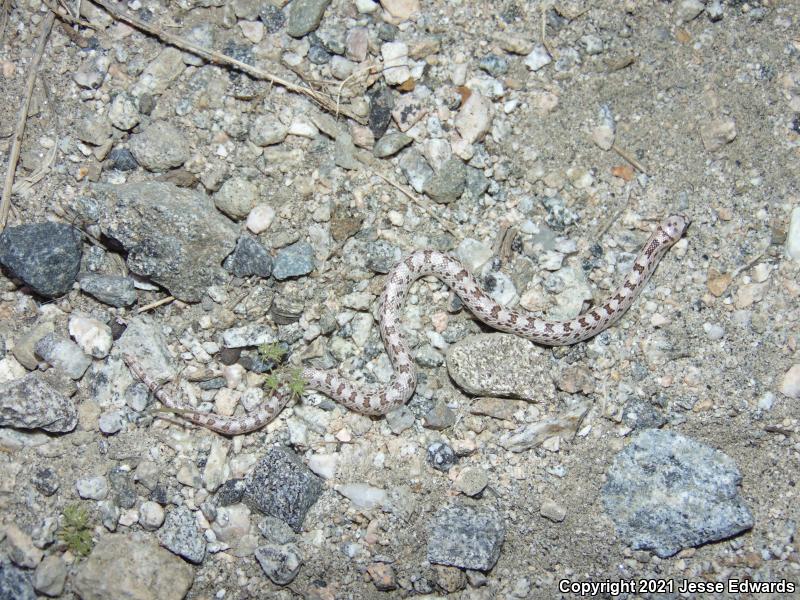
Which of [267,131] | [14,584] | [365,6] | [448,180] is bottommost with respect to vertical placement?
[14,584]

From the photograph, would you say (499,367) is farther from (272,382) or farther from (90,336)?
(90,336)

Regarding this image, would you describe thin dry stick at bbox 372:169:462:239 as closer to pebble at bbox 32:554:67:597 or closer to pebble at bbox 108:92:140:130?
pebble at bbox 108:92:140:130

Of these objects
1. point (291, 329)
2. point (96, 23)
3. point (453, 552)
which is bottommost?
point (453, 552)

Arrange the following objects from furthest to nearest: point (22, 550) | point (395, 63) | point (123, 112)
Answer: point (395, 63)
point (123, 112)
point (22, 550)

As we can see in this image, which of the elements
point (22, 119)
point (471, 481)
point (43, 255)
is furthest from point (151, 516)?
point (22, 119)

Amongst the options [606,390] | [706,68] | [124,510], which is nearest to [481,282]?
[606,390]

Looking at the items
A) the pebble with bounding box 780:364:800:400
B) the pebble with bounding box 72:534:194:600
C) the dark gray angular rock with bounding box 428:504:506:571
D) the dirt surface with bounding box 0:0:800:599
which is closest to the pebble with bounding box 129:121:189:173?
the dirt surface with bounding box 0:0:800:599

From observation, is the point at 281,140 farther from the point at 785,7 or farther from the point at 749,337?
the point at 785,7
